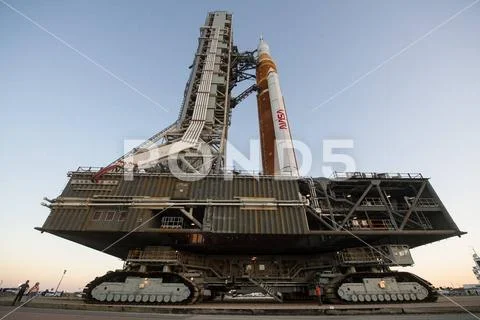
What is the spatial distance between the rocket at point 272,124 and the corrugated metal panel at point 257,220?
6.12 metres

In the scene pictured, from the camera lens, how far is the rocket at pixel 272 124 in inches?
1104

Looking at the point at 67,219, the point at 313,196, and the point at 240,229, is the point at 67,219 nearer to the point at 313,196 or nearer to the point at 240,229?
the point at 240,229

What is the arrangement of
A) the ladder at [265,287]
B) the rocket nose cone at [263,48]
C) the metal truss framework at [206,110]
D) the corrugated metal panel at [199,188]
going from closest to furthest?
the ladder at [265,287] < the corrugated metal panel at [199,188] < the metal truss framework at [206,110] < the rocket nose cone at [263,48]

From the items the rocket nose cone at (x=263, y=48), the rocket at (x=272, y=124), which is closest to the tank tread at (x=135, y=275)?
the rocket at (x=272, y=124)

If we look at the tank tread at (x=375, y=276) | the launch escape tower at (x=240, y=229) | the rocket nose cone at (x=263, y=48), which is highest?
the rocket nose cone at (x=263, y=48)

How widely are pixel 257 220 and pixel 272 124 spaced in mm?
18212

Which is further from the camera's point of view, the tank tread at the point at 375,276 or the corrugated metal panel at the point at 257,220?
the corrugated metal panel at the point at 257,220

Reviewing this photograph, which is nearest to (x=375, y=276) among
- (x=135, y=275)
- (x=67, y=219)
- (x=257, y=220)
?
(x=257, y=220)

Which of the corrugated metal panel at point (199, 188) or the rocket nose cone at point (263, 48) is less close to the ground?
the rocket nose cone at point (263, 48)

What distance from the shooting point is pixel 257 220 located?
742 inches

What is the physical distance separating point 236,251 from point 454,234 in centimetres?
1809

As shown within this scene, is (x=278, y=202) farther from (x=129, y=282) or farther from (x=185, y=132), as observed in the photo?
(x=185, y=132)

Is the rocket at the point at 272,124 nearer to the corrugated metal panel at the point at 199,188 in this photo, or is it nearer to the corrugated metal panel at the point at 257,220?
the corrugated metal panel at the point at 199,188

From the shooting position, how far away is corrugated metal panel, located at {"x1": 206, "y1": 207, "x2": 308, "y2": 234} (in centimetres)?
1817
